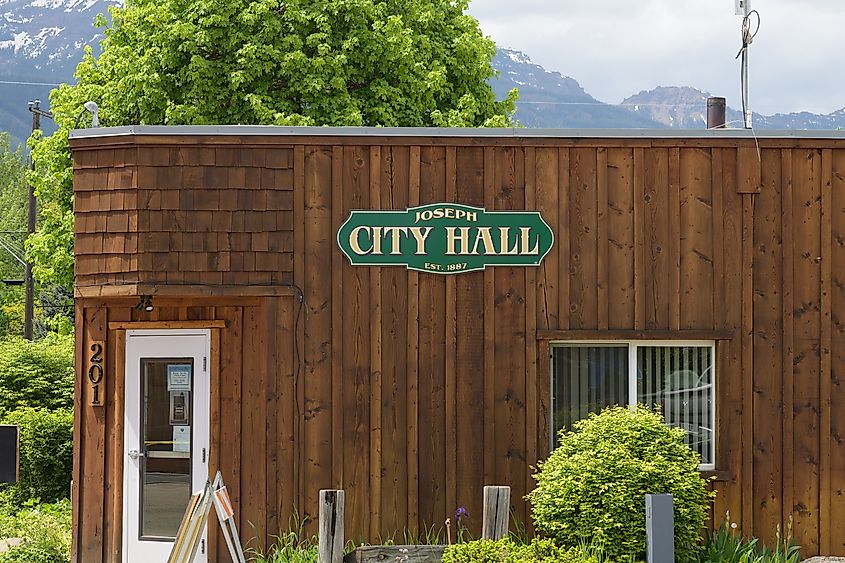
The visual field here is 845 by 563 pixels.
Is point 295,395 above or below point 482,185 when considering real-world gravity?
below

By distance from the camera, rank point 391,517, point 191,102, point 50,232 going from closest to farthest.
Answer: point 391,517, point 191,102, point 50,232

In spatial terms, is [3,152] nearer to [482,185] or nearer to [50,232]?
[50,232]

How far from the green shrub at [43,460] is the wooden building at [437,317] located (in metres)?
6.31

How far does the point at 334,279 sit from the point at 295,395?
105 cm

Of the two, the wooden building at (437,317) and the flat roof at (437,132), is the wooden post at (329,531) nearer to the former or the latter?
the wooden building at (437,317)

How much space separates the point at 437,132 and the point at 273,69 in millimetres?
12051

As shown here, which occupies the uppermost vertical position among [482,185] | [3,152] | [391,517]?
[3,152]

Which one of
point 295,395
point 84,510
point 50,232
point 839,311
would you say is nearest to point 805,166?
point 839,311

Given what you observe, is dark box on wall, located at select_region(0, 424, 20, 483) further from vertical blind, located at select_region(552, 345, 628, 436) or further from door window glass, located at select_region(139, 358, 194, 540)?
vertical blind, located at select_region(552, 345, 628, 436)

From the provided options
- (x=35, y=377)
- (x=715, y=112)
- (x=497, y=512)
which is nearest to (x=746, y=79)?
(x=715, y=112)

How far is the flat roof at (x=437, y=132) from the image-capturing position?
10.4 metres

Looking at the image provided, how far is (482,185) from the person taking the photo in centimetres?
1055

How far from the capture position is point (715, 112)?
13594mm

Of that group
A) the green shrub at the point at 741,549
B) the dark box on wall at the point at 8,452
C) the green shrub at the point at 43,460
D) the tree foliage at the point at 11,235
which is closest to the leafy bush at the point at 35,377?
the green shrub at the point at 43,460
